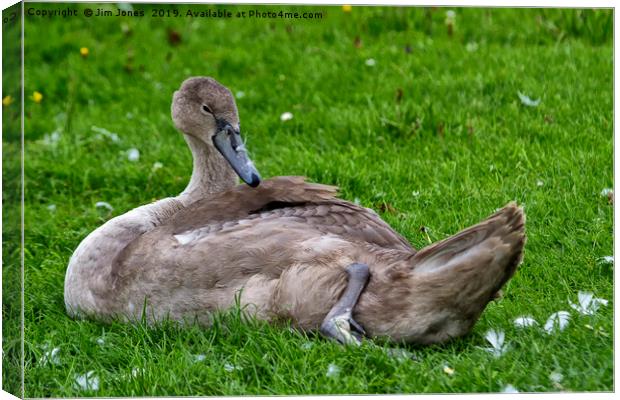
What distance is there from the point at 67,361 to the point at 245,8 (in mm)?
1870

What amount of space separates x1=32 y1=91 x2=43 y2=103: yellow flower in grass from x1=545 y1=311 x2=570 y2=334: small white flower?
418cm

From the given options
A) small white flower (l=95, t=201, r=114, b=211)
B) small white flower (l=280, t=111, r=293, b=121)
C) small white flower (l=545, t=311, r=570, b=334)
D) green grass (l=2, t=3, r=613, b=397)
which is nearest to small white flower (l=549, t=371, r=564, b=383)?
green grass (l=2, t=3, r=613, b=397)

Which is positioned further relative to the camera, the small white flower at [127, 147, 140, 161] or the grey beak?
the small white flower at [127, 147, 140, 161]

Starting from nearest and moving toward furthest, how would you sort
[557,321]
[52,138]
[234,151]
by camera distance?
[557,321], [234,151], [52,138]

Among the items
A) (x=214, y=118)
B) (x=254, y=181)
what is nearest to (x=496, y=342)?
(x=254, y=181)

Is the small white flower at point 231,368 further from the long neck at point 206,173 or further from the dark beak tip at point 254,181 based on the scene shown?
the long neck at point 206,173

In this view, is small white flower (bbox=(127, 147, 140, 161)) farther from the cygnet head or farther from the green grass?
the cygnet head

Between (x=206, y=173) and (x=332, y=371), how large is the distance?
159cm

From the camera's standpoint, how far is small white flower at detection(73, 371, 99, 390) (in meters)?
4.79

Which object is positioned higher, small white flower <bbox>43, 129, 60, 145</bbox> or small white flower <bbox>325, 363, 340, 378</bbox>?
small white flower <bbox>43, 129, 60, 145</bbox>

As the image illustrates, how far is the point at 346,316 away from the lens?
4.73 m

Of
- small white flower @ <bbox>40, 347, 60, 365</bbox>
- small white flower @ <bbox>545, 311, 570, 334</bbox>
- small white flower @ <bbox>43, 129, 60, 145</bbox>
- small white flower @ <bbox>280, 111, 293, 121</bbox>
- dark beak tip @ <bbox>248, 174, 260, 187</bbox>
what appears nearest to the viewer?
small white flower @ <bbox>545, 311, 570, 334</bbox>

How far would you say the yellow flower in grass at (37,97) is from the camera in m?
8.04

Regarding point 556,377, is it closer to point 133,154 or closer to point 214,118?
point 214,118
